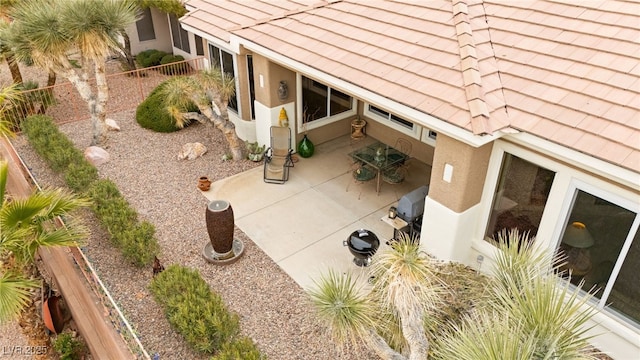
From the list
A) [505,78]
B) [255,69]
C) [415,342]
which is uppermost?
[505,78]

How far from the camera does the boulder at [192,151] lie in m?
12.5

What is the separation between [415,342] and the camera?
18.1 feet

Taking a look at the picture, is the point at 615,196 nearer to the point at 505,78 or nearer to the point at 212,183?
the point at 505,78

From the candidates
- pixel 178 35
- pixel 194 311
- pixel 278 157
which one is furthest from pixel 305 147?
pixel 178 35

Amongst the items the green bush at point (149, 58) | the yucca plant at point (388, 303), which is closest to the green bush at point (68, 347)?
the yucca plant at point (388, 303)

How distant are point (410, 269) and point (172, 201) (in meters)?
7.07

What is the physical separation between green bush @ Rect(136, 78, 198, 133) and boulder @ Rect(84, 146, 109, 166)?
188 centimetres

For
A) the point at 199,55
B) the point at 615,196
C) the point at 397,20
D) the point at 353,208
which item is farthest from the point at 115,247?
the point at 199,55

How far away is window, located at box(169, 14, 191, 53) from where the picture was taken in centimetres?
1898

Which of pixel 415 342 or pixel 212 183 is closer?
pixel 415 342

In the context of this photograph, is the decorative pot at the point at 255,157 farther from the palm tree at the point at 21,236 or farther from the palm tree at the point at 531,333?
the palm tree at the point at 531,333

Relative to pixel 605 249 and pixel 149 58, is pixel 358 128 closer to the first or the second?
pixel 605 249

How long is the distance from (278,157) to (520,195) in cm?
634

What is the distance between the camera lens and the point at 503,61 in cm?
728
